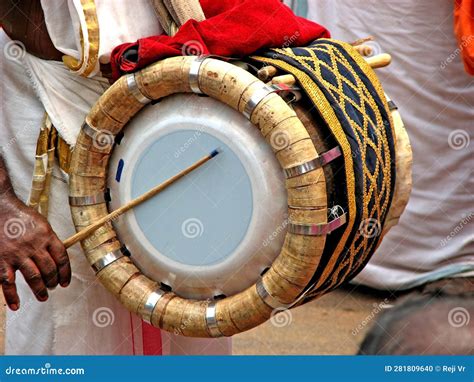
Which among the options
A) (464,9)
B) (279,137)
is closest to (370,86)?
(279,137)

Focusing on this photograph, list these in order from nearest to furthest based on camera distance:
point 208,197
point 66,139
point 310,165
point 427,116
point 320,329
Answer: point 310,165 < point 208,197 < point 66,139 < point 427,116 < point 320,329

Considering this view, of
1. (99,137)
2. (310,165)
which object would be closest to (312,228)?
(310,165)

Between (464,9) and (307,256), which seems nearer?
(307,256)

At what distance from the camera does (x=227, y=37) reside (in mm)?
2193

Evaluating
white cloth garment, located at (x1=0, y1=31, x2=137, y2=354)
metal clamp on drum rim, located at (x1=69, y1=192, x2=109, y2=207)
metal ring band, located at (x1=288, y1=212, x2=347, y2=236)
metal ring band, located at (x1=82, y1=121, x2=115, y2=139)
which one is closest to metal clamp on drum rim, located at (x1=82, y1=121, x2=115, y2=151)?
metal ring band, located at (x1=82, y1=121, x2=115, y2=139)

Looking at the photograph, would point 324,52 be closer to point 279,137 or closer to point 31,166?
point 279,137

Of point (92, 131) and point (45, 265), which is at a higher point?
point (92, 131)

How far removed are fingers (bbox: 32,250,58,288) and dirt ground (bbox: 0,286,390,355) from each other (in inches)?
54.2

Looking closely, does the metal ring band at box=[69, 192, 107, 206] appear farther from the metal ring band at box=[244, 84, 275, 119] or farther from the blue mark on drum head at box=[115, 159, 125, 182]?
the metal ring band at box=[244, 84, 275, 119]

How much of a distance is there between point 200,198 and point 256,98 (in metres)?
0.26

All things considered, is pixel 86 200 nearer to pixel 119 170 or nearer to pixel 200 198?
pixel 119 170

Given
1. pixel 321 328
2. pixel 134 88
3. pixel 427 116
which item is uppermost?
pixel 134 88

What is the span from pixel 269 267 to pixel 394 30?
180cm

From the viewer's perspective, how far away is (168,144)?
2174 mm
